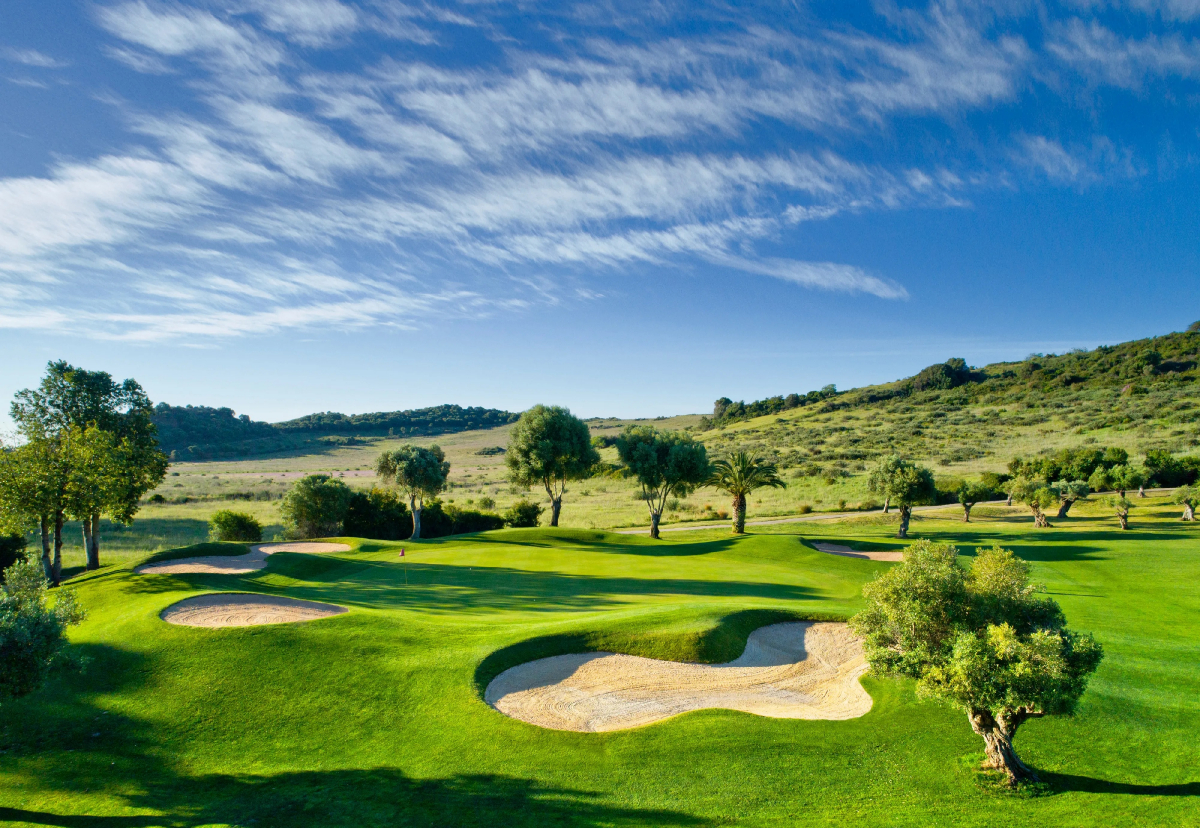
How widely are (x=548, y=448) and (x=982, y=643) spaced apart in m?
36.3

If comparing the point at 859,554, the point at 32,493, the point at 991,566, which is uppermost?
the point at 32,493

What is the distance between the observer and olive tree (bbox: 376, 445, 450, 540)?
A: 4294cm

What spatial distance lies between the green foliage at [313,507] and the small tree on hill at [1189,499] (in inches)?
2455

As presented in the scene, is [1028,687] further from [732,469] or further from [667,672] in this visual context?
[732,469]

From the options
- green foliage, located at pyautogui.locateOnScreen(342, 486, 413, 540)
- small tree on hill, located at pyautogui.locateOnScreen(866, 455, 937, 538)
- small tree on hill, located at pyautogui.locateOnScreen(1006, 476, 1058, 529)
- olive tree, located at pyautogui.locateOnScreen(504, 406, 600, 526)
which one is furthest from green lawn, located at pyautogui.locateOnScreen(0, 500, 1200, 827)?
small tree on hill, located at pyautogui.locateOnScreen(1006, 476, 1058, 529)

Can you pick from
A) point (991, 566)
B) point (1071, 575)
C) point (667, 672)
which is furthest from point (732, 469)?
point (991, 566)

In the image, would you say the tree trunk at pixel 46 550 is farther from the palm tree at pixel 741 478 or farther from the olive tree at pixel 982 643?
the palm tree at pixel 741 478

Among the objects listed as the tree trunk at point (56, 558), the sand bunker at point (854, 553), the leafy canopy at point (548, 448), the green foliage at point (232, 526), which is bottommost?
the sand bunker at point (854, 553)

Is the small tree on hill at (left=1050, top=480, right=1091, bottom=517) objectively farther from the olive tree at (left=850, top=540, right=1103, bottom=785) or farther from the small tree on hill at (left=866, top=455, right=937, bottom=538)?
the olive tree at (left=850, top=540, right=1103, bottom=785)

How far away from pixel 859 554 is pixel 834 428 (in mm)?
73711

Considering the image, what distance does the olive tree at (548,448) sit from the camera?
149 feet

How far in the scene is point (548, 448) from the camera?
44.7 m

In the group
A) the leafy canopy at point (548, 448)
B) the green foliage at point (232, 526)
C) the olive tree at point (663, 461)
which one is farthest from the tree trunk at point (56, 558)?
the olive tree at point (663, 461)

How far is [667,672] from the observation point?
16.1 m
